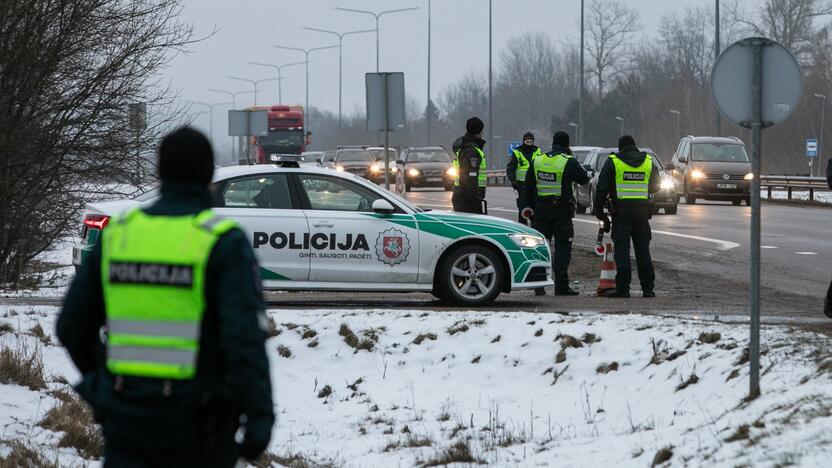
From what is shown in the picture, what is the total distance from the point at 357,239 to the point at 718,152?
26989 millimetres

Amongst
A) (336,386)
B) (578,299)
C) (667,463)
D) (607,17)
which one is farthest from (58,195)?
(607,17)

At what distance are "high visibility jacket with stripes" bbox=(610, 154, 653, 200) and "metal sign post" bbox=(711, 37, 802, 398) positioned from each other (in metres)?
6.66

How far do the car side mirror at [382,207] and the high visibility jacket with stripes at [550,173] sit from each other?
2.58 metres

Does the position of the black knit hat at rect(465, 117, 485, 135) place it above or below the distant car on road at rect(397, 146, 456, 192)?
above

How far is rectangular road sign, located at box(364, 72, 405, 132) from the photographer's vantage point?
20.2 meters

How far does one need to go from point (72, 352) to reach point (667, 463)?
3.70 m

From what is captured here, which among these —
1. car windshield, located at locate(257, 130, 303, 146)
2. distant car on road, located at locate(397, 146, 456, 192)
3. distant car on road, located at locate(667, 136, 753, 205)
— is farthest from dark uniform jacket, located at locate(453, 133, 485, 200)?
car windshield, located at locate(257, 130, 303, 146)

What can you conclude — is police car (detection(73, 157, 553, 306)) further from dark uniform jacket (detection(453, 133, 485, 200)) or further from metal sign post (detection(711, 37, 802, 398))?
metal sign post (detection(711, 37, 802, 398))

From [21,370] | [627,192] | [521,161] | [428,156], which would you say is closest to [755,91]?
[21,370]

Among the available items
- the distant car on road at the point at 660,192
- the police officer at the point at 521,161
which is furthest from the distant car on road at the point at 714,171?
the police officer at the point at 521,161

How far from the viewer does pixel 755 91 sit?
7.94 metres

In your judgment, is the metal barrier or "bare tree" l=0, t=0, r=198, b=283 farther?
the metal barrier

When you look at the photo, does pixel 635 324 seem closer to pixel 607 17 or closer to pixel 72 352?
pixel 72 352

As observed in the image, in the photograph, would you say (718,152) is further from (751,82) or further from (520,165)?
(751,82)
